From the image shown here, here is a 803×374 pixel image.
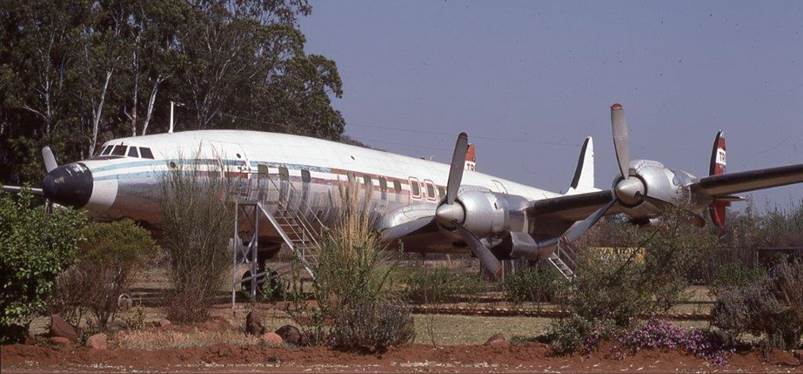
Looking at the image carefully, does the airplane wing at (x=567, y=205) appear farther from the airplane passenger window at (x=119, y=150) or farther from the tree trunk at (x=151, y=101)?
the tree trunk at (x=151, y=101)

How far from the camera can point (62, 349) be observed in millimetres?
10352

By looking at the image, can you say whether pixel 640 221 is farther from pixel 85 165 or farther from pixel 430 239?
pixel 85 165

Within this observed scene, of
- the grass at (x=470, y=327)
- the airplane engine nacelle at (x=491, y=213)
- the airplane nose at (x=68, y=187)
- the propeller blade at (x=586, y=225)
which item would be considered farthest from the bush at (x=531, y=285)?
the airplane nose at (x=68, y=187)

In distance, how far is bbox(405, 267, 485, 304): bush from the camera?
1983 cm

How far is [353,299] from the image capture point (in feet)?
37.9

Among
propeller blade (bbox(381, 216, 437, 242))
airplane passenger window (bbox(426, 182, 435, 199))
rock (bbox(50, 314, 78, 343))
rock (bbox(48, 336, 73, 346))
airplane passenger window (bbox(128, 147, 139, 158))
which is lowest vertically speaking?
rock (bbox(48, 336, 73, 346))

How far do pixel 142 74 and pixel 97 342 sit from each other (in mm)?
34318

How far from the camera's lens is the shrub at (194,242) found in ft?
47.5

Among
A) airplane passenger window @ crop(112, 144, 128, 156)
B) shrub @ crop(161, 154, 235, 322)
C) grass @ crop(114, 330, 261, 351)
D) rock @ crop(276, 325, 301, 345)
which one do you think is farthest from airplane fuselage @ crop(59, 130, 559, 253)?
rock @ crop(276, 325, 301, 345)

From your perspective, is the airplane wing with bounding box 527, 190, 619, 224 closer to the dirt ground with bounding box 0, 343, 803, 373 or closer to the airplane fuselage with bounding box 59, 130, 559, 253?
the airplane fuselage with bounding box 59, 130, 559, 253

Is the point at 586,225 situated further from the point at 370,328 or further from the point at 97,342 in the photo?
the point at 97,342

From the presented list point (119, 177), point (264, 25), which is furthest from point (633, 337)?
point (264, 25)

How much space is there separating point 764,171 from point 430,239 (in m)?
6.62

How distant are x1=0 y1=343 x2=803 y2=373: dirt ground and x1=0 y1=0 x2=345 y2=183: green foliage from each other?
1224 inches
